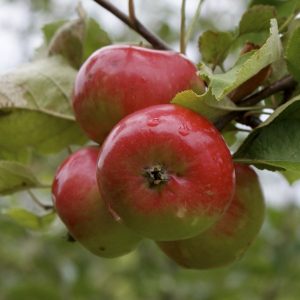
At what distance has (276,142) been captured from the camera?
3.12 feet

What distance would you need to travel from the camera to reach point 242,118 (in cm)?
105

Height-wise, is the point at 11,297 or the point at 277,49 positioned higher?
the point at 277,49

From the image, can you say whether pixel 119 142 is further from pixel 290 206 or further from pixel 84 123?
pixel 290 206

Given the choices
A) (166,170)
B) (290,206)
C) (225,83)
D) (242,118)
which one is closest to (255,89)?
(242,118)

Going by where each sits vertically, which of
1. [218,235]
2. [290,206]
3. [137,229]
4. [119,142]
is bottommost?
[290,206]

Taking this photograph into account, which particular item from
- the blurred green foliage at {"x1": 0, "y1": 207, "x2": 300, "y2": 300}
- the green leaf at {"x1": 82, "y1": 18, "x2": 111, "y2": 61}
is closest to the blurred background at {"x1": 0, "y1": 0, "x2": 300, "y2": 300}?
the blurred green foliage at {"x1": 0, "y1": 207, "x2": 300, "y2": 300}

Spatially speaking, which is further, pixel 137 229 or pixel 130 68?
pixel 130 68

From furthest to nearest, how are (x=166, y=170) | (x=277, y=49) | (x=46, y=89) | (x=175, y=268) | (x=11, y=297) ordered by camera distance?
(x=175, y=268) < (x=11, y=297) < (x=46, y=89) < (x=277, y=49) < (x=166, y=170)

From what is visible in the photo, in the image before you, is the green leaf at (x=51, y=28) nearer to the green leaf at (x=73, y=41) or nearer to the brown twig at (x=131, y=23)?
the green leaf at (x=73, y=41)

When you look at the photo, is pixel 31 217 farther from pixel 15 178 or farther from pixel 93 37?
pixel 93 37

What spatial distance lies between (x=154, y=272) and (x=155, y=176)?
2338 millimetres

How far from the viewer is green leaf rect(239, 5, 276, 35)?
1.13 m

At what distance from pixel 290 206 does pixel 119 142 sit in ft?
7.52

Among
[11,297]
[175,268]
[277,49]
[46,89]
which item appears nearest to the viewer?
[277,49]
